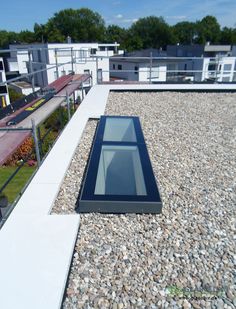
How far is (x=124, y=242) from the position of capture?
2.11m

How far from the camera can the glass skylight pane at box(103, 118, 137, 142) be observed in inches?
172

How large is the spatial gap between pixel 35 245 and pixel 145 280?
0.82m

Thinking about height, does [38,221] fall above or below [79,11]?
below

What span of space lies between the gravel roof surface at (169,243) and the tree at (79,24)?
56.1 meters

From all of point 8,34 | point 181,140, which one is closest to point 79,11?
point 8,34

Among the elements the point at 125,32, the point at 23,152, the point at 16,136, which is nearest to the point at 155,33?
the point at 125,32

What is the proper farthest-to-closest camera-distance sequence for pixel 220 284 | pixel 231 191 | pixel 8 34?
1. pixel 8 34
2. pixel 231 191
3. pixel 220 284

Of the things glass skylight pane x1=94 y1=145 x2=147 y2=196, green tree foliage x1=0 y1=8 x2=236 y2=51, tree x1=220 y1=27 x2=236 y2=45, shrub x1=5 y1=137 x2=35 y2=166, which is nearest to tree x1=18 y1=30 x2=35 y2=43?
green tree foliage x1=0 y1=8 x2=236 y2=51

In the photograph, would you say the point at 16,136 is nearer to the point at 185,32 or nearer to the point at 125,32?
the point at 125,32

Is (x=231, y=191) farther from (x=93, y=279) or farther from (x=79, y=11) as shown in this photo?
(x=79, y=11)

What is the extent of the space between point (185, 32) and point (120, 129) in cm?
6564

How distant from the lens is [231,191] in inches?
113

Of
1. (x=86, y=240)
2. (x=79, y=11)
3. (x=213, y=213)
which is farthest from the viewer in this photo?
(x=79, y=11)

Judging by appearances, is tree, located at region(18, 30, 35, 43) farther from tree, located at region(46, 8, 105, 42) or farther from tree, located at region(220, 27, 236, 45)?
tree, located at region(220, 27, 236, 45)
